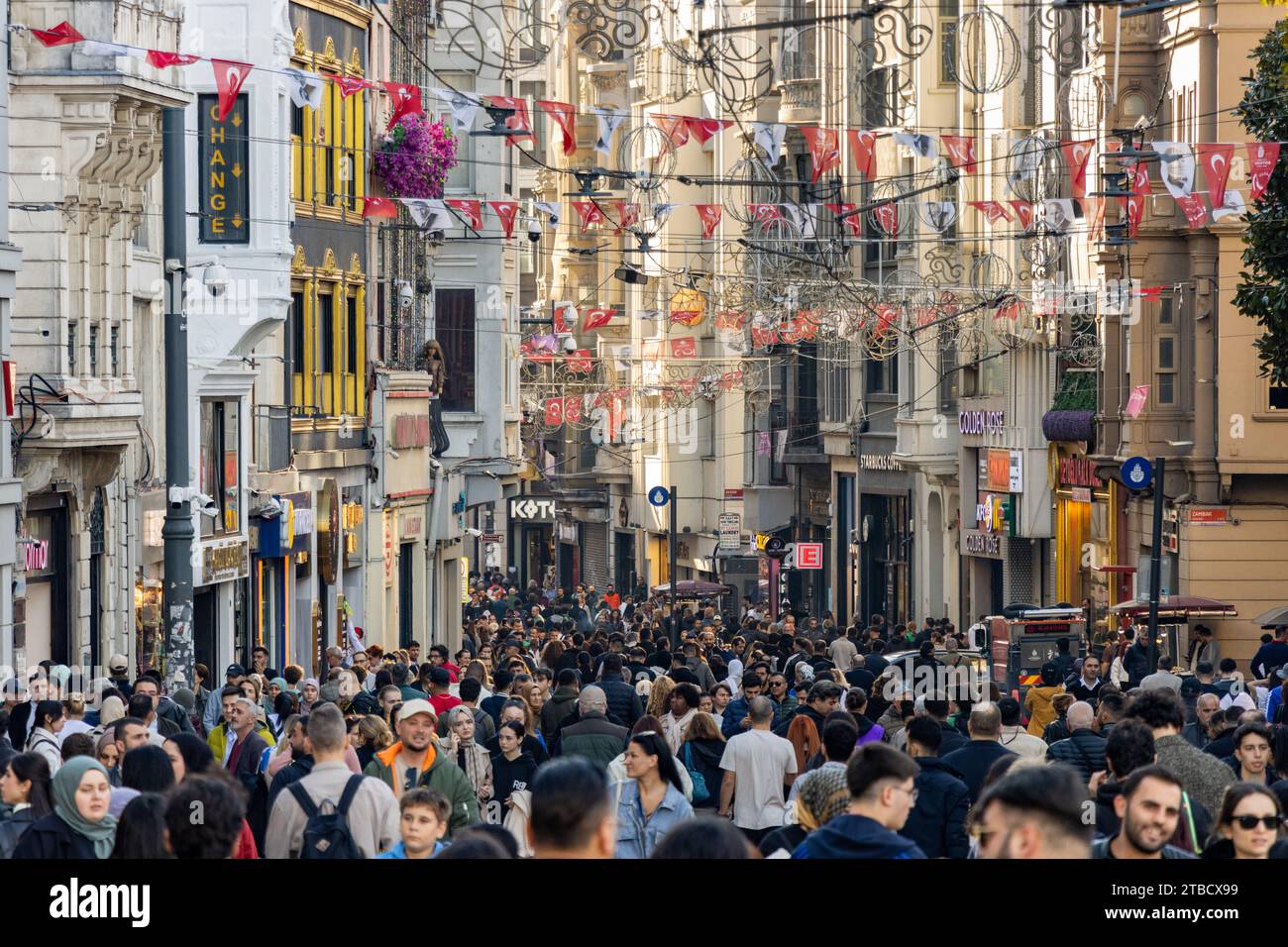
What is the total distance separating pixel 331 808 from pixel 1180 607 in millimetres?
27728

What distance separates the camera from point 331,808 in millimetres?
11219

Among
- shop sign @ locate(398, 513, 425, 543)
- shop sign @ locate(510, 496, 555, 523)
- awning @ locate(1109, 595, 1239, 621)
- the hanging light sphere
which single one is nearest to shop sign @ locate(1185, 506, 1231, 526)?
awning @ locate(1109, 595, 1239, 621)

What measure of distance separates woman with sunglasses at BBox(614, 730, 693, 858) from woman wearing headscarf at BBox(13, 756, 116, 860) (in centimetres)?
280

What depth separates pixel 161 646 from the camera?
3469 centimetres

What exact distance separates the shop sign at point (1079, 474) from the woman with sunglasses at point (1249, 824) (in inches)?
1560

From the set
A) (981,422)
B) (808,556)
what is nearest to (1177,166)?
(981,422)

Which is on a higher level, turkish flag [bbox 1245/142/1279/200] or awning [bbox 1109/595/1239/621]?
turkish flag [bbox 1245/142/1279/200]

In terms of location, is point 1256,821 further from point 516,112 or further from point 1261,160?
point 1261,160

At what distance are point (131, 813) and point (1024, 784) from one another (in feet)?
11.2

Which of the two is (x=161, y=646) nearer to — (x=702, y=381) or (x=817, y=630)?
(x=817, y=630)

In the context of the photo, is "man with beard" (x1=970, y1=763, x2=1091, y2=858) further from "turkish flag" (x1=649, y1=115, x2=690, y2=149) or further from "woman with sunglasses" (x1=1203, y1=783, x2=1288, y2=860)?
"turkish flag" (x1=649, y1=115, x2=690, y2=149)

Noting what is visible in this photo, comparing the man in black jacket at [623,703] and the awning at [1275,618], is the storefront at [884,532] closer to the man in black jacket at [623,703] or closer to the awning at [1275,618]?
the awning at [1275,618]

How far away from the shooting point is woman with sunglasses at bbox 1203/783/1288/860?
9.64 meters

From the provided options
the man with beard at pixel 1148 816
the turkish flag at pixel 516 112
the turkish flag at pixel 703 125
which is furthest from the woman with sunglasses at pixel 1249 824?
the turkish flag at pixel 703 125
